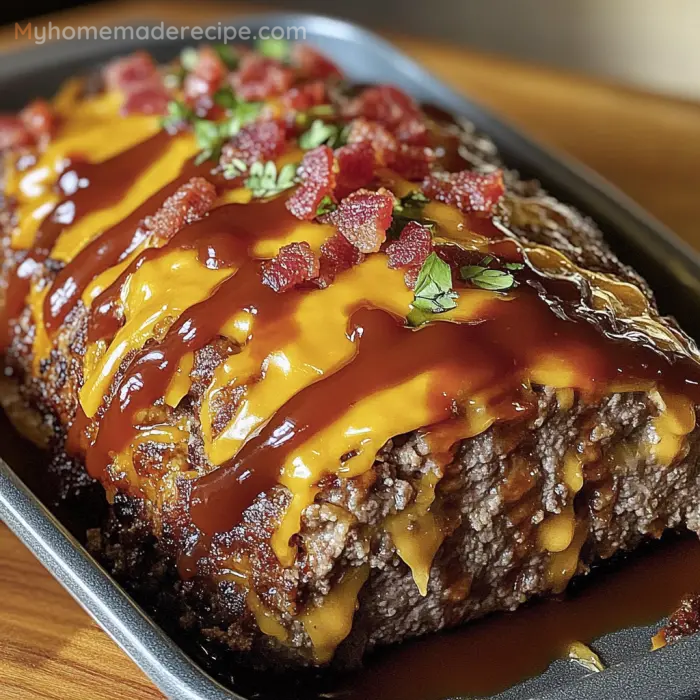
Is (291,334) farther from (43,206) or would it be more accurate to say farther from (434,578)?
(43,206)

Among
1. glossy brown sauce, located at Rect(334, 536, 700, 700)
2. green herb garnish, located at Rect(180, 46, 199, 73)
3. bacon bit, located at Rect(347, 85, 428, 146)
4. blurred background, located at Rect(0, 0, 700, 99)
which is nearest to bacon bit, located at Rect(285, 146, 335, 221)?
bacon bit, located at Rect(347, 85, 428, 146)

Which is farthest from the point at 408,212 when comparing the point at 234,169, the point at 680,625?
the point at 680,625

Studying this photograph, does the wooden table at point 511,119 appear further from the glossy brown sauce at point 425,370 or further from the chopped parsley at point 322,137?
the chopped parsley at point 322,137

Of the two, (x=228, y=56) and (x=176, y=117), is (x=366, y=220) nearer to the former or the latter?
(x=176, y=117)

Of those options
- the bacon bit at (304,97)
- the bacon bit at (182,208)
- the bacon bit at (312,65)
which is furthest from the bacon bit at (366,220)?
the bacon bit at (312,65)

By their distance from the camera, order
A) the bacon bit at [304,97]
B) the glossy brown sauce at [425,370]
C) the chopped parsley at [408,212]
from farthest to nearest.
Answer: the bacon bit at [304,97], the chopped parsley at [408,212], the glossy brown sauce at [425,370]
